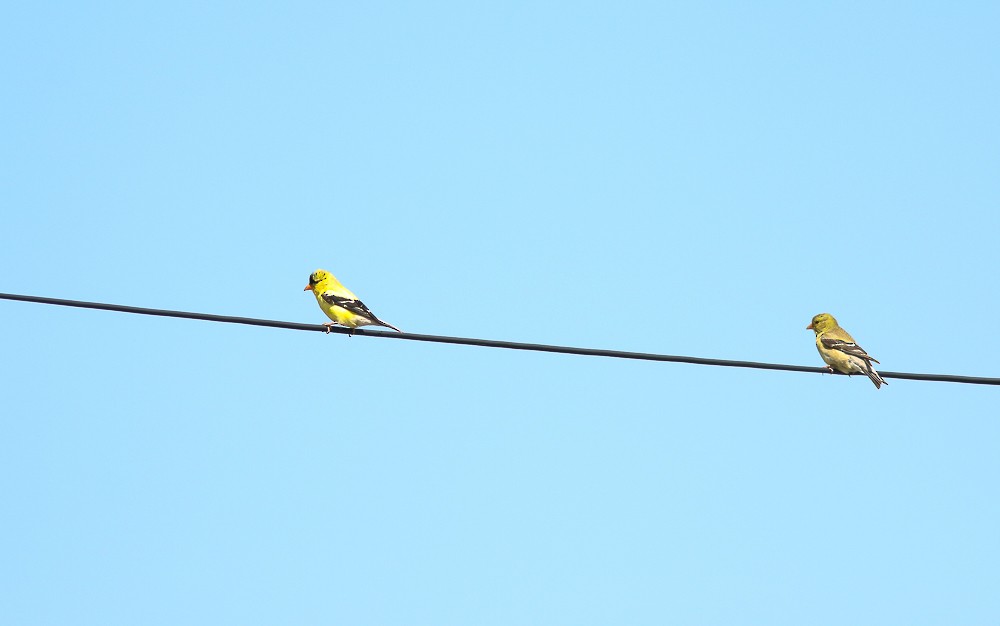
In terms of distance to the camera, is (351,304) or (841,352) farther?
(841,352)

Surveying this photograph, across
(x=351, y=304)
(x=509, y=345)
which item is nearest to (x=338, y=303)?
(x=351, y=304)

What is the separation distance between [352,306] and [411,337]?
6565 millimetres

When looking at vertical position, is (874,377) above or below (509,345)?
above

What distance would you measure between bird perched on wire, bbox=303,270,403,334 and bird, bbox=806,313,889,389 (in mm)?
6876

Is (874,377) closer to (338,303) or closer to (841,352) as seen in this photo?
(841,352)

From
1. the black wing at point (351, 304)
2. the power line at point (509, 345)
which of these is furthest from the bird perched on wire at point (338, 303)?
the power line at point (509, 345)

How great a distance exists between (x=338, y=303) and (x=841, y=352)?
25.8 feet

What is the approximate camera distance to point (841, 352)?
2012 cm

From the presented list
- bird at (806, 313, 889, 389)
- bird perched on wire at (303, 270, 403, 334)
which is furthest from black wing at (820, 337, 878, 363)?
bird perched on wire at (303, 270, 403, 334)

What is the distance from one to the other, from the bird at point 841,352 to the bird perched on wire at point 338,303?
6.88m

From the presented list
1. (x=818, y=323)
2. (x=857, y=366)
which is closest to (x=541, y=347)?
(x=857, y=366)

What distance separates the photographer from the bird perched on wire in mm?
19047

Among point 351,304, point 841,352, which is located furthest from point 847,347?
point 351,304

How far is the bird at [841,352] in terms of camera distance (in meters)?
19.5
